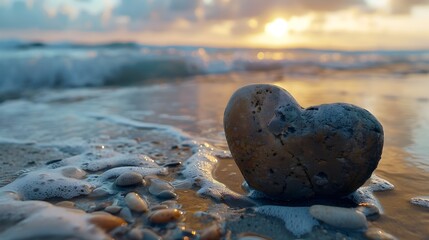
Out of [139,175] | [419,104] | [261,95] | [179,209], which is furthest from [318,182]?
[419,104]

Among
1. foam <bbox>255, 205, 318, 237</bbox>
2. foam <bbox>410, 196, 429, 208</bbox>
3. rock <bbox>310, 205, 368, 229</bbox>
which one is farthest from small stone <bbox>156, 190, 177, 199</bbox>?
foam <bbox>410, 196, 429, 208</bbox>

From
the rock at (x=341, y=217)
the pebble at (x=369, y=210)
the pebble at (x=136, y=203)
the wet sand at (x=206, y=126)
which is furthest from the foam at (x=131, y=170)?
the pebble at (x=369, y=210)

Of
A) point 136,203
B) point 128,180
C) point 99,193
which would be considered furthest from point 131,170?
point 136,203

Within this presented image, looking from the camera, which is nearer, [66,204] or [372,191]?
[66,204]

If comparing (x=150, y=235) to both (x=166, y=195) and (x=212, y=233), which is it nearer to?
(x=212, y=233)

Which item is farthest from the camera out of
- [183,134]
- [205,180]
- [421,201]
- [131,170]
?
[183,134]

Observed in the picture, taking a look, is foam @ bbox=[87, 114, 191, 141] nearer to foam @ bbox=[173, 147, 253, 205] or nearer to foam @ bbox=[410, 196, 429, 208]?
foam @ bbox=[173, 147, 253, 205]

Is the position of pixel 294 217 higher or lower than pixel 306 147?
lower
